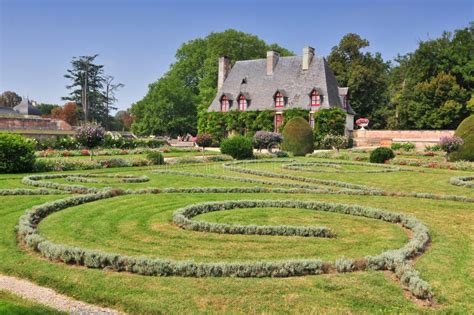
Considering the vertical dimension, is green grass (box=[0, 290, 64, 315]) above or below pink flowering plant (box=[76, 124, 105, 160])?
below

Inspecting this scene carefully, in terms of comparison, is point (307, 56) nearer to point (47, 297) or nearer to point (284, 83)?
point (284, 83)

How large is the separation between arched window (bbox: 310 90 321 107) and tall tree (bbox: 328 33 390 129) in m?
10.8

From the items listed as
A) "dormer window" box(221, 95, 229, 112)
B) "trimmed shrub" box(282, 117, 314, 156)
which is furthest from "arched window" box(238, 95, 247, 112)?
"trimmed shrub" box(282, 117, 314, 156)

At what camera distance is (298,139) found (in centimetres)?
3291

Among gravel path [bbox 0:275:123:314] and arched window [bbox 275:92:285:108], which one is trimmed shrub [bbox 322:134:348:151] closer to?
arched window [bbox 275:92:285:108]

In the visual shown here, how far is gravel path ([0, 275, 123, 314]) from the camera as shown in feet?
16.9

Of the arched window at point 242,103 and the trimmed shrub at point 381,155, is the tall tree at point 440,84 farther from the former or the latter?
the trimmed shrub at point 381,155

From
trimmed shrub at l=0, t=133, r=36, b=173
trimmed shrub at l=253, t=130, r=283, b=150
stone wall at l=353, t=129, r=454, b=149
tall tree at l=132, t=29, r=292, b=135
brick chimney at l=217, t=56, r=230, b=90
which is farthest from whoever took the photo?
tall tree at l=132, t=29, r=292, b=135

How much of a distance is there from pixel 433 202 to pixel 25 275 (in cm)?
1036

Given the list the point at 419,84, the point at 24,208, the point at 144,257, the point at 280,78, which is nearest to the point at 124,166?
the point at 24,208

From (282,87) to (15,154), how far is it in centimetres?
3390

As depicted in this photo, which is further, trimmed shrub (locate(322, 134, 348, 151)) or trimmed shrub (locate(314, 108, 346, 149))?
trimmed shrub (locate(314, 108, 346, 149))

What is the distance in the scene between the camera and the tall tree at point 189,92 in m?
59.0

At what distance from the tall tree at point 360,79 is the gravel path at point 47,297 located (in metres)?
51.9
